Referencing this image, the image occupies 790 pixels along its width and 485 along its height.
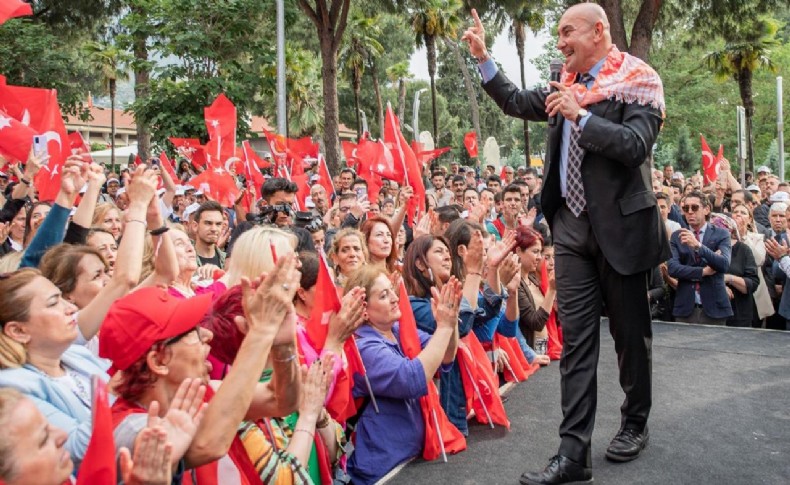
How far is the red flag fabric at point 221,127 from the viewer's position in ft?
31.8

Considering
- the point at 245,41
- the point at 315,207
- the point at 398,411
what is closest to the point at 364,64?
the point at 245,41

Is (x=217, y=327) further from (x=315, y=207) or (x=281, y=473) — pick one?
(x=315, y=207)

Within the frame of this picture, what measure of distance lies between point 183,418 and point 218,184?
288 inches

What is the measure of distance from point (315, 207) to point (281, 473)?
7.48 metres

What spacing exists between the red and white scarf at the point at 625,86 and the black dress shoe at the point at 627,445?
1512 mm

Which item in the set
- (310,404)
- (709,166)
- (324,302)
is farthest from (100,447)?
(709,166)

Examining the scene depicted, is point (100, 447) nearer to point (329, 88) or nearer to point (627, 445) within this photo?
point (627, 445)

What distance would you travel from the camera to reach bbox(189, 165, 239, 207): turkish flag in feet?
29.8

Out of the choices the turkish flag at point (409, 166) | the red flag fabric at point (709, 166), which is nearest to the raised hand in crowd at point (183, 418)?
the turkish flag at point (409, 166)

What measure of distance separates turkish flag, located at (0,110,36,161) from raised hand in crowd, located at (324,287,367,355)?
3906 mm

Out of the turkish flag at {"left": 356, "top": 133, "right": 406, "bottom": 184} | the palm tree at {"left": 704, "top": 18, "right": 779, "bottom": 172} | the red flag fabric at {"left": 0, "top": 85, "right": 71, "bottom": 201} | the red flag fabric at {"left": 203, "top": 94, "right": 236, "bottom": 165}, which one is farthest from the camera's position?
the palm tree at {"left": 704, "top": 18, "right": 779, "bottom": 172}

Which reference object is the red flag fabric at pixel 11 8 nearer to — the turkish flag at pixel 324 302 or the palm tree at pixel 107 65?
the turkish flag at pixel 324 302

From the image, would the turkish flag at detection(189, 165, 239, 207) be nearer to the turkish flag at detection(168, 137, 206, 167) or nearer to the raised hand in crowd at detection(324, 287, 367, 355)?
the turkish flag at detection(168, 137, 206, 167)

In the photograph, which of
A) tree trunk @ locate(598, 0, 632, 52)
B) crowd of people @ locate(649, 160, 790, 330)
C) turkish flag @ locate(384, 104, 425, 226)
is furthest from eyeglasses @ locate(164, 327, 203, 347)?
tree trunk @ locate(598, 0, 632, 52)
